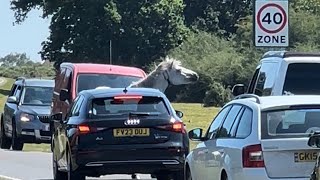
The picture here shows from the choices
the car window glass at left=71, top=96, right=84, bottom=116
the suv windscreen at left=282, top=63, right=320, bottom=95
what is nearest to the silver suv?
the suv windscreen at left=282, top=63, right=320, bottom=95

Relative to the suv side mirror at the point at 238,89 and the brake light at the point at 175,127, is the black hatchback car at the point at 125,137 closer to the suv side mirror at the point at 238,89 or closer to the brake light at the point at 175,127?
the brake light at the point at 175,127

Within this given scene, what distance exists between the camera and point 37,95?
31.0m

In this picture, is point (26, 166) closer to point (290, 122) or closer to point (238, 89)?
point (238, 89)

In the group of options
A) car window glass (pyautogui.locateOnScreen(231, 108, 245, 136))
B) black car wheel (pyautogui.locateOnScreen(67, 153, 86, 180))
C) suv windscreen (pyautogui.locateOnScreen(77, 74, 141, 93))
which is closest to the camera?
car window glass (pyautogui.locateOnScreen(231, 108, 245, 136))

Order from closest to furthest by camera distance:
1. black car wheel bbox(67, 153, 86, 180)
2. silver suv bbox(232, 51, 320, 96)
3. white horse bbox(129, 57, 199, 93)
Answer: black car wheel bbox(67, 153, 86, 180), silver suv bbox(232, 51, 320, 96), white horse bbox(129, 57, 199, 93)

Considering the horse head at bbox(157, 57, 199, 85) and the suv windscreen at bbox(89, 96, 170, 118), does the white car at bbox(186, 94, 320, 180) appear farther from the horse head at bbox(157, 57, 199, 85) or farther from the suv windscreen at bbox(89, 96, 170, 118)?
the horse head at bbox(157, 57, 199, 85)

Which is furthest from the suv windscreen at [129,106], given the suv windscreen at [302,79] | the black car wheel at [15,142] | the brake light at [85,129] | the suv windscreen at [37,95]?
the suv windscreen at [37,95]

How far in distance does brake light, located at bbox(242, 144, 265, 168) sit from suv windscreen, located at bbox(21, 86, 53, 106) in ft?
64.2

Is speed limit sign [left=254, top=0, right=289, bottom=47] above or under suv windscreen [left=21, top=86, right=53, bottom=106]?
above

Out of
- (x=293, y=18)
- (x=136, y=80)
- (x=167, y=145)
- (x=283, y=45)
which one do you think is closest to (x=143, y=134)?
(x=167, y=145)

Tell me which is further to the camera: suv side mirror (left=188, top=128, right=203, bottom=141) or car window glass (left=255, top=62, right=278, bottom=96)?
car window glass (left=255, top=62, right=278, bottom=96)

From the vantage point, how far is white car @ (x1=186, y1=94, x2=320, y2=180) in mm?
11164

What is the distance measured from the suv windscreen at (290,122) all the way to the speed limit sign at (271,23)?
6498 millimetres

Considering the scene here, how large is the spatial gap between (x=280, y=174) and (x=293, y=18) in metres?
66.9
